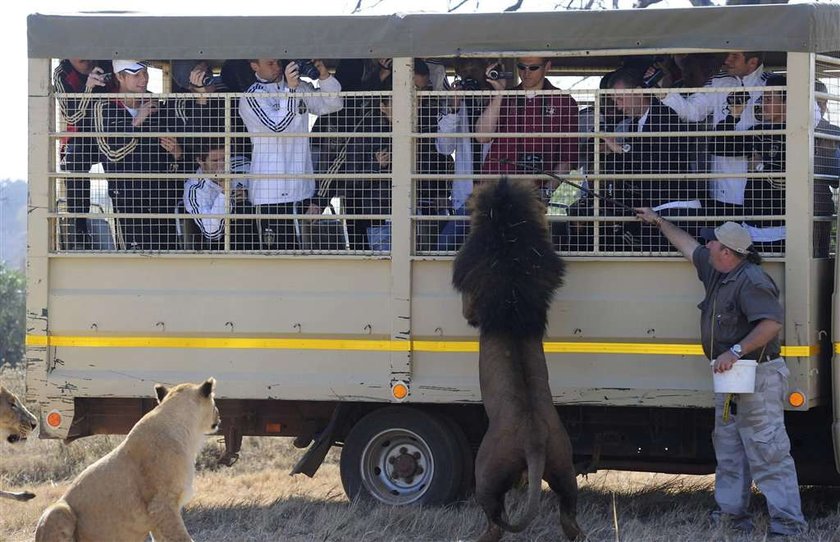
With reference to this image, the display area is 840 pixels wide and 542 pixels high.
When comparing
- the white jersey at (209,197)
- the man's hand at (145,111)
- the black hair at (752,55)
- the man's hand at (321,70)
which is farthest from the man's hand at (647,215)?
the man's hand at (145,111)

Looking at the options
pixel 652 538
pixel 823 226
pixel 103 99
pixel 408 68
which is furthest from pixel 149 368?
pixel 823 226

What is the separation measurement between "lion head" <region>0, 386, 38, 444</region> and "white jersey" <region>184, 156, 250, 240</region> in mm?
1409

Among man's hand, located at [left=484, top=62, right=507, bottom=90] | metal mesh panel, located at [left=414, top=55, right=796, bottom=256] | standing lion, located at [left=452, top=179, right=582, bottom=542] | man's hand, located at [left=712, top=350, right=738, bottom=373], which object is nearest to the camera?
standing lion, located at [left=452, top=179, right=582, bottom=542]

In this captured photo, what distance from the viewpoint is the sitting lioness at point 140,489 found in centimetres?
522

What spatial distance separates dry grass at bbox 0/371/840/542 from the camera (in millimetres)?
6328

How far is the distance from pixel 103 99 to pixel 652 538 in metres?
3.97

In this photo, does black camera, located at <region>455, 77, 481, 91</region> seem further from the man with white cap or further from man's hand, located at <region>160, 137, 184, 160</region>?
man's hand, located at <region>160, 137, 184, 160</region>

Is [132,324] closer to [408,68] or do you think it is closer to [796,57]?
[408,68]

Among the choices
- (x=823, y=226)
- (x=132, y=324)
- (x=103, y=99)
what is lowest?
(x=132, y=324)

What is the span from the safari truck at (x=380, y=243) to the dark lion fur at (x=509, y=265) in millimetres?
334

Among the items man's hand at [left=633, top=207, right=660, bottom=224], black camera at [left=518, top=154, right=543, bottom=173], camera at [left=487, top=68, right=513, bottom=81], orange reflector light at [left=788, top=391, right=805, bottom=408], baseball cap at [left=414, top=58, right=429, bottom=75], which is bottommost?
orange reflector light at [left=788, top=391, right=805, bottom=408]

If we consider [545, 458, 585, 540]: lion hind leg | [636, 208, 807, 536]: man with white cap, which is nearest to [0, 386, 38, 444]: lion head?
[545, 458, 585, 540]: lion hind leg

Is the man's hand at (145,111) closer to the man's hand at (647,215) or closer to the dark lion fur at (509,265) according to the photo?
the dark lion fur at (509,265)

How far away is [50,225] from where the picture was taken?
22.5ft
